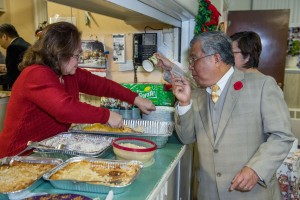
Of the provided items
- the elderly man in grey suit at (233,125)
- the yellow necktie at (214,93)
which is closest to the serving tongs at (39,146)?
the elderly man in grey suit at (233,125)

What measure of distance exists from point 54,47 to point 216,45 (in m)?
0.78

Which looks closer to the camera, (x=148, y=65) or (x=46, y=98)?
(x=46, y=98)

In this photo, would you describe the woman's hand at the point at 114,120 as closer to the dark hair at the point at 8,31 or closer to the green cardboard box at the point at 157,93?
the green cardboard box at the point at 157,93

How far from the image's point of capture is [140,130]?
1674 mm

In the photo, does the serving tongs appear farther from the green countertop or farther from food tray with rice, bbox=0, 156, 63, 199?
the green countertop

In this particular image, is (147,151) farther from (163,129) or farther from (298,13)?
(298,13)

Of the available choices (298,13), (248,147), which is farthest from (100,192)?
(298,13)

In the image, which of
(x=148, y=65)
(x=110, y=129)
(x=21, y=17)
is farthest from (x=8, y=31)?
(x=110, y=129)

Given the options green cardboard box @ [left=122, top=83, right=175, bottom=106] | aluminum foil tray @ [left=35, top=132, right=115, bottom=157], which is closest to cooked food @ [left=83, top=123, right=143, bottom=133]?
aluminum foil tray @ [left=35, top=132, right=115, bottom=157]

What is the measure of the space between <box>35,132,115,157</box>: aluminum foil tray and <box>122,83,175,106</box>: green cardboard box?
645 mm

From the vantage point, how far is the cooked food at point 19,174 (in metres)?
0.98

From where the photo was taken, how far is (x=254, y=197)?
133 cm

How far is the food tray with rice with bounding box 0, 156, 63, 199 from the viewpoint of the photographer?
0.95 m

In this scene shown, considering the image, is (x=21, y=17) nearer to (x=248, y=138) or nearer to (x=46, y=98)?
(x=46, y=98)
